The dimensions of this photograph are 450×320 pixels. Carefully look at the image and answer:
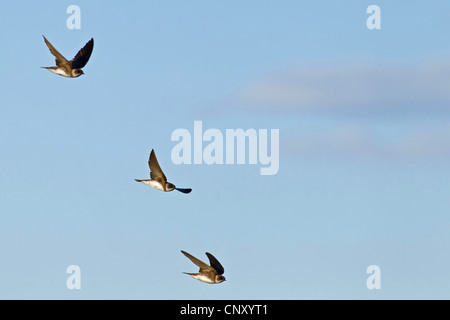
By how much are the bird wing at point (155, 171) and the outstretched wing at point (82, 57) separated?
22.3 feet

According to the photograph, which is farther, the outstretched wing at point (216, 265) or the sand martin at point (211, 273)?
the outstretched wing at point (216, 265)

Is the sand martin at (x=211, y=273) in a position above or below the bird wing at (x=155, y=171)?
below

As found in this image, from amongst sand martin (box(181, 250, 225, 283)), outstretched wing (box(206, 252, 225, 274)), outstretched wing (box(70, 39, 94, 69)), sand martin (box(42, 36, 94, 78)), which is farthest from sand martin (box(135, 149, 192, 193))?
outstretched wing (box(70, 39, 94, 69))

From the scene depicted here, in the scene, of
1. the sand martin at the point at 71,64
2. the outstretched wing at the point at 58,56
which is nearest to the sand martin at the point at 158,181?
the sand martin at the point at 71,64

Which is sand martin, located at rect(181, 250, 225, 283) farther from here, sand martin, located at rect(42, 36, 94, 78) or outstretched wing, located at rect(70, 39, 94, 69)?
outstretched wing, located at rect(70, 39, 94, 69)

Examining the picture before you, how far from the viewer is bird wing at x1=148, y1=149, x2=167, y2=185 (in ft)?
206

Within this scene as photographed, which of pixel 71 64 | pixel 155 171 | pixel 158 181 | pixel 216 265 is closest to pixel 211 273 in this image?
pixel 216 265

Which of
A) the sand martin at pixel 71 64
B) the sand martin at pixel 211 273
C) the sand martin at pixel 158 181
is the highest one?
the sand martin at pixel 71 64

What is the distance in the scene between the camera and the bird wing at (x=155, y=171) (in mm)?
62684

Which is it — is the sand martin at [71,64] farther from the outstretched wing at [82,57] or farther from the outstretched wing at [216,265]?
the outstretched wing at [216,265]
